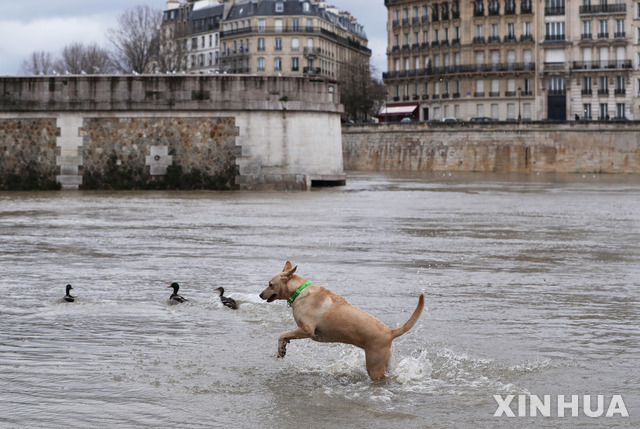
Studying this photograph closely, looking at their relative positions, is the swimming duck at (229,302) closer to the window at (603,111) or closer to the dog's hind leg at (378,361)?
the dog's hind leg at (378,361)

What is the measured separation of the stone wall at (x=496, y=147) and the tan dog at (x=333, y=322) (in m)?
58.6

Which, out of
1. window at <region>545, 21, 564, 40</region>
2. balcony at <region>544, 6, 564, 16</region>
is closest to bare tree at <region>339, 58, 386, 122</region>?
window at <region>545, 21, 564, 40</region>

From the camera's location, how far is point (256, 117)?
102 ft

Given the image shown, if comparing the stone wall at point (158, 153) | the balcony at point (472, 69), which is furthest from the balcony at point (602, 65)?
the stone wall at point (158, 153)

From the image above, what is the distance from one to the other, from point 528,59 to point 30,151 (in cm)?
5741

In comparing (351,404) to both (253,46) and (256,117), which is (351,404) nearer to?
(256,117)

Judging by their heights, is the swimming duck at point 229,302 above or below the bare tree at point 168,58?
below

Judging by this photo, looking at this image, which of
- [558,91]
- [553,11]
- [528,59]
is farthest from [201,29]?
[558,91]

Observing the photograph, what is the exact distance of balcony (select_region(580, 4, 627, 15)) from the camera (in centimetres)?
7862

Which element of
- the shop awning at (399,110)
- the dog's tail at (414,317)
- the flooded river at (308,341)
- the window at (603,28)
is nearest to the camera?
the flooded river at (308,341)

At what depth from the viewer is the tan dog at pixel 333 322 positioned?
22.7 feet

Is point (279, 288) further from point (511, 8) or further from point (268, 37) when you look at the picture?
point (268, 37)

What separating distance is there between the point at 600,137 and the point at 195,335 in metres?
59.0

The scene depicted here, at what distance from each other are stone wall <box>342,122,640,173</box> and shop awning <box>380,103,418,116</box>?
16.4 m
